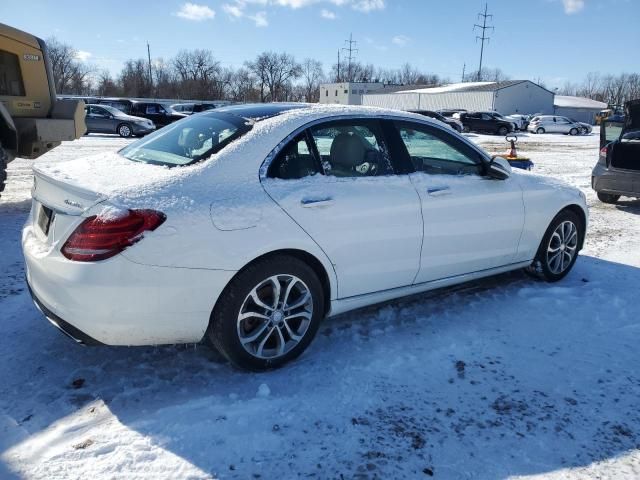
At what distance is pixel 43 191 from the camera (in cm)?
323

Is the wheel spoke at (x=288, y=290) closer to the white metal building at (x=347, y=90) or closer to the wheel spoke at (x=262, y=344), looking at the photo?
the wheel spoke at (x=262, y=344)

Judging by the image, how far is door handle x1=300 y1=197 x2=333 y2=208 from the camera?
10.6 ft

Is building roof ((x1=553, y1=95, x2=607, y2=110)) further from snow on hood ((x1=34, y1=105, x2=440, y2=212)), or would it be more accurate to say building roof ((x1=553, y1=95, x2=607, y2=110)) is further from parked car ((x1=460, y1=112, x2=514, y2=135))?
snow on hood ((x1=34, y1=105, x2=440, y2=212))

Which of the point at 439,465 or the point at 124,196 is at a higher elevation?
the point at 124,196

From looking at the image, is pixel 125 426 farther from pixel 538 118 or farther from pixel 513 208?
pixel 538 118

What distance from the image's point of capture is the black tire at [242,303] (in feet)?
9.85

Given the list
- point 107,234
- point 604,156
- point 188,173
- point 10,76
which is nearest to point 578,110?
point 604,156

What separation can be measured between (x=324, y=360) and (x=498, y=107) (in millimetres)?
59622

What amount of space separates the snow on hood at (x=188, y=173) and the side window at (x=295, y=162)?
7 cm

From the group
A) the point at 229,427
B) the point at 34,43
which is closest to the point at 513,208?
the point at 229,427

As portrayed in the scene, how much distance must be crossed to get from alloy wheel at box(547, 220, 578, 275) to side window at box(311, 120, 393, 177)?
211 cm

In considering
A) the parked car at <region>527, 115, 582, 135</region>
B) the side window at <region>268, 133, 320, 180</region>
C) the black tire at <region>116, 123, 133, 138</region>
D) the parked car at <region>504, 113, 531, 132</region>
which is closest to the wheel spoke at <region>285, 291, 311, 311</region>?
the side window at <region>268, 133, 320, 180</region>

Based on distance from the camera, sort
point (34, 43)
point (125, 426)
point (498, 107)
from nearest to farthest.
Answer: point (125, 426), point (34, 43), point (498, 107)

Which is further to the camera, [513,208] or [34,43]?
[34,43]
